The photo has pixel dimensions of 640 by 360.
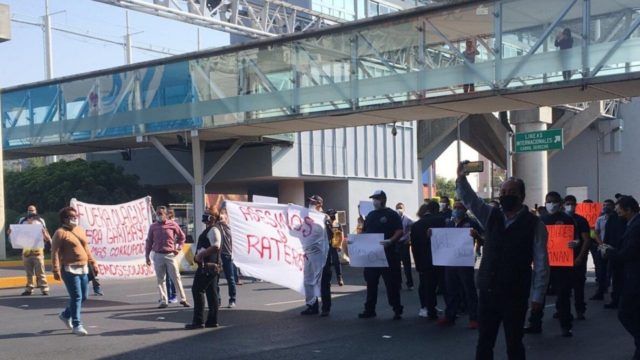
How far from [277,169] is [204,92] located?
17.7ft

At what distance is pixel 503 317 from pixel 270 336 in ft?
14.6

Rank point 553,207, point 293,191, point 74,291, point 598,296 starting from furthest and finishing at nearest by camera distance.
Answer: point 293,191 → point 598,296 → point 553,207 → point 74,291

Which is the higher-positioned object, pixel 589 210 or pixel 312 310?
pixel 589 210

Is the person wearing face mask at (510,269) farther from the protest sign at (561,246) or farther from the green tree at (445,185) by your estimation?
the green tree at (445,185)

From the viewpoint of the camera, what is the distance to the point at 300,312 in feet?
40.7

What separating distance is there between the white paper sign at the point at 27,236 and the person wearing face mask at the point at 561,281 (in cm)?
1028

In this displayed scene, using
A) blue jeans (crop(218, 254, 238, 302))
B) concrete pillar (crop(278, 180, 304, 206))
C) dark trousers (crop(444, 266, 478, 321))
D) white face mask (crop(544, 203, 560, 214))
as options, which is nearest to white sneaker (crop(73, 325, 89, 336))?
blue jeans (crop(218, 254, 238, 302))

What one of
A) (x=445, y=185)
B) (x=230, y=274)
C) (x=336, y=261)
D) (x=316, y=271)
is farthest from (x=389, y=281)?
(x=445, y=185)

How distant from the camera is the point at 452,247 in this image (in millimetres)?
10656

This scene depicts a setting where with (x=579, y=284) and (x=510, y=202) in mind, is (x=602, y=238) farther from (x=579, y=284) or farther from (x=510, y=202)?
(x=510, y=202)

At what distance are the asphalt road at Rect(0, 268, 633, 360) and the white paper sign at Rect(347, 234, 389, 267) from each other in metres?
0.87

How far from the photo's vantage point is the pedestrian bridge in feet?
59.3

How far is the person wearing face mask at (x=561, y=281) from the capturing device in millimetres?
9789

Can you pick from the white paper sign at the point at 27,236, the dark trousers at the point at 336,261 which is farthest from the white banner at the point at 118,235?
the dark trousers at the point at 336,261
